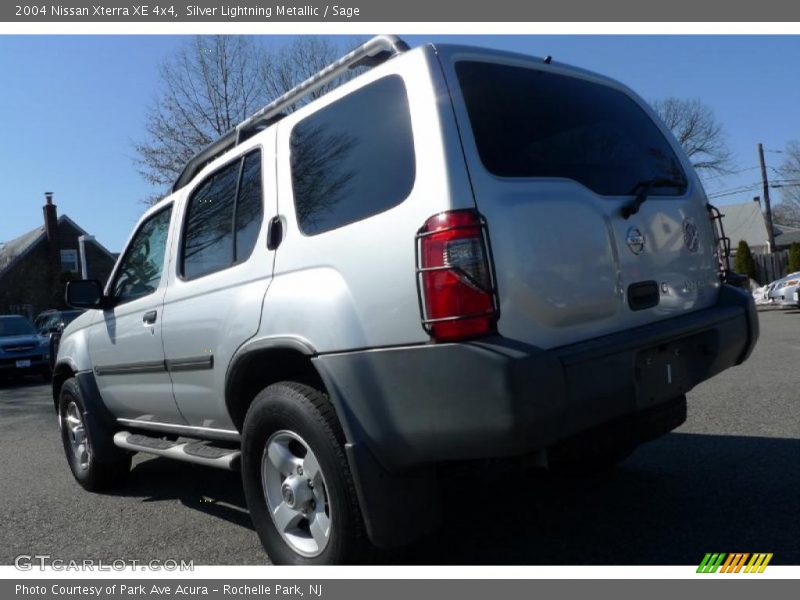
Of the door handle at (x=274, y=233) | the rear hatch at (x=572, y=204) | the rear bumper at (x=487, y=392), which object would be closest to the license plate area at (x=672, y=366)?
the rear bumper at (x=487, y=392)

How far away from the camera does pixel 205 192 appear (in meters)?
4.10

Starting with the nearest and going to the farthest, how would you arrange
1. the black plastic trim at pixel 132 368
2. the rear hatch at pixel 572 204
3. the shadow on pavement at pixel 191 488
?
the rear hatch at pixel 572 204 < the black plastic trim at pixel 132 368 < the shadow on pavement at pixel 191 488

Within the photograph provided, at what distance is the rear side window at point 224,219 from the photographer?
11.5 feet

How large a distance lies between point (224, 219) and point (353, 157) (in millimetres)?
1134

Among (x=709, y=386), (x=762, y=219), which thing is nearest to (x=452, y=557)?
(x=709, y=386)

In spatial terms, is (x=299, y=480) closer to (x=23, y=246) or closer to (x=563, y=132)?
(x=563, y=132)

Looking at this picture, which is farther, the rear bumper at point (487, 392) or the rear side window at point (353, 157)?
the rear side window at point (353, 157)

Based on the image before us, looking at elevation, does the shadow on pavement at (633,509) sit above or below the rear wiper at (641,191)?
below

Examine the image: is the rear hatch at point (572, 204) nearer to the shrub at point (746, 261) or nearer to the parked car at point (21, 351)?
the parked car at point (21, 351)

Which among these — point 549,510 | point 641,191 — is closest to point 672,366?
point 641,191

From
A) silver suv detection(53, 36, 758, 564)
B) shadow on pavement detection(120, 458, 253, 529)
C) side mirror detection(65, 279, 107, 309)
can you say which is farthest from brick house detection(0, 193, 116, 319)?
silver suv detection(53, 36, 758, 564)

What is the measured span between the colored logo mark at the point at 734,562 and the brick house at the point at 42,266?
38.7 m

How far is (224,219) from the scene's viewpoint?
149 inches
